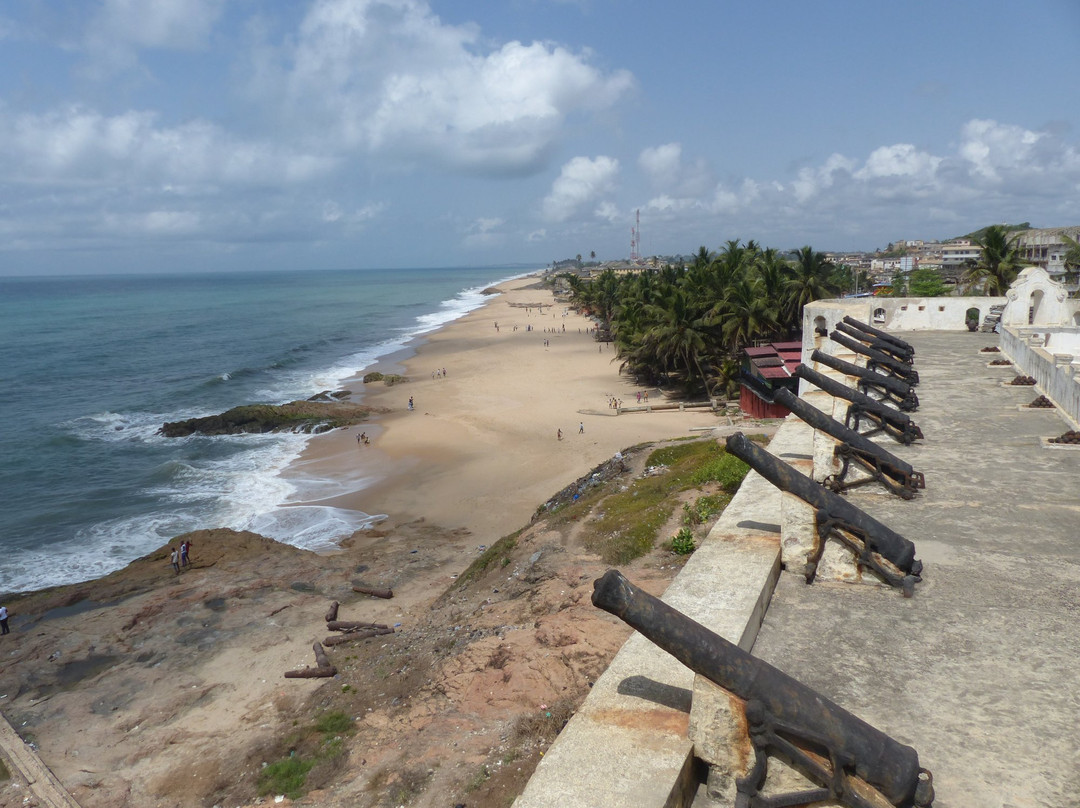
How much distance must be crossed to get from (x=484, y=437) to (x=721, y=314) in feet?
41.8

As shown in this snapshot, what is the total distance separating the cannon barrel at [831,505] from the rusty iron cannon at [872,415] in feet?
14.7

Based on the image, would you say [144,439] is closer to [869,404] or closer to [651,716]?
[869,404]

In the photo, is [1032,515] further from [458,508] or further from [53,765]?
[458,508]

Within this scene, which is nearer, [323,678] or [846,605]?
[846,605]

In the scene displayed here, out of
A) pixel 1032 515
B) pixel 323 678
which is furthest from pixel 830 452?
pixel 323 678

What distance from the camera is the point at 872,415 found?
34.0 ft

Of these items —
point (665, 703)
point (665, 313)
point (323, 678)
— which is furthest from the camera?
point (665, 313)

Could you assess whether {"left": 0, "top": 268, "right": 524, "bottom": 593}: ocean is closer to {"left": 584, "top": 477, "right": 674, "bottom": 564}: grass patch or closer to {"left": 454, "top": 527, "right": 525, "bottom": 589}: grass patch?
{"left": 454, "top": 527, "right": 525, "bottom": 589}: grass patch

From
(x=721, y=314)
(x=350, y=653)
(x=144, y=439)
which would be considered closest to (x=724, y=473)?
(x=350, y=653)

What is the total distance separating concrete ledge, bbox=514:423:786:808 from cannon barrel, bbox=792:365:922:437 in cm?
482

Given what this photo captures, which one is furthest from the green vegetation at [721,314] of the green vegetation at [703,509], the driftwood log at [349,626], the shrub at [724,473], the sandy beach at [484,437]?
the driftwood log at [349,626]

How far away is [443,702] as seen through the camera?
1021cm

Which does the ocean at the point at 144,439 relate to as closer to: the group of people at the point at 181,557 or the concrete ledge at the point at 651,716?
the group of people at the point at 181,557

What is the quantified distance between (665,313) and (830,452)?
28.4m
